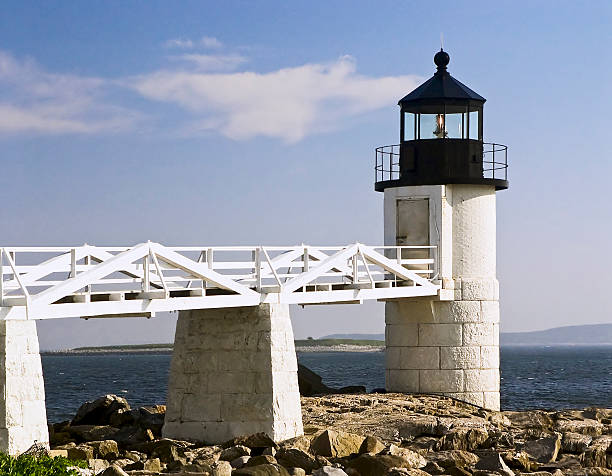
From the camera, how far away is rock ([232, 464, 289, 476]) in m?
17.0

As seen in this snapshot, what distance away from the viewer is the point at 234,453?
63.9 ft

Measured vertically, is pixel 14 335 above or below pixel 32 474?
above

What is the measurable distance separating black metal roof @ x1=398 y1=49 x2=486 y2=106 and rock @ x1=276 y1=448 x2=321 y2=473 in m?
12.7

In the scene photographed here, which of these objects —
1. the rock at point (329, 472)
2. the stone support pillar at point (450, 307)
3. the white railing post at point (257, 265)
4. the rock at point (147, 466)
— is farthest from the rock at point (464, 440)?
the stone support pillar at point (450, 307)

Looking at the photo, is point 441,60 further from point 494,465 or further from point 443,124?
point 494,465

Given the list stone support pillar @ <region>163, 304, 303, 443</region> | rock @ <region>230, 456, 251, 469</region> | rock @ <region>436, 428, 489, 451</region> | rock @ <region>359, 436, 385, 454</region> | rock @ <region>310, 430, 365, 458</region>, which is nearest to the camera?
rock @ <region>230, 456, 251, 469</region>

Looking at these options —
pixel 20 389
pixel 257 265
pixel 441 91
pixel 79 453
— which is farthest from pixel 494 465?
pixel 441 91

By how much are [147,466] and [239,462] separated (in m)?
1.46

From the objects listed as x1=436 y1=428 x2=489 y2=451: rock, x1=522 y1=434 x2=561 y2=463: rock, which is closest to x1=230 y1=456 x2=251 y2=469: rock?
x1=436 y1=428 x2=489 y2=451: rock

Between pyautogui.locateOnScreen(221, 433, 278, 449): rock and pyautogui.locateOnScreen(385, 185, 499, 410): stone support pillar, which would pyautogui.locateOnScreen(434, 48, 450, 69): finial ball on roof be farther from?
pyautogui.locateOnScreen(221, 433, 278, 449): rock

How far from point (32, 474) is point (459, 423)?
11505mm

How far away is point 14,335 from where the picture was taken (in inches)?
649

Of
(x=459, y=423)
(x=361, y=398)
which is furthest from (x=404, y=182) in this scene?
(x=459, y=423)

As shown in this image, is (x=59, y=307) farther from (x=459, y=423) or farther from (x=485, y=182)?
(x=485, y=182)
